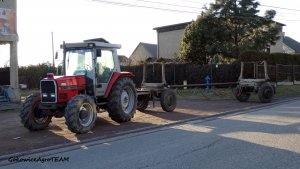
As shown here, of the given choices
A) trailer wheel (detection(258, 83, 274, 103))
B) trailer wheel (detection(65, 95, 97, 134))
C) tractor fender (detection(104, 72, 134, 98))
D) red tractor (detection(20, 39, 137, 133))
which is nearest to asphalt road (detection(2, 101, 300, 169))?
Result: trailer wheel (detection(65, 95, 97, 134))

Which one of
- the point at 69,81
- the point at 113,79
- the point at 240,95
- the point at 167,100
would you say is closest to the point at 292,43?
the point at 240,95

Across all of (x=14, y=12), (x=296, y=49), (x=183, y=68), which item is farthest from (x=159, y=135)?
(x=296, y=49)

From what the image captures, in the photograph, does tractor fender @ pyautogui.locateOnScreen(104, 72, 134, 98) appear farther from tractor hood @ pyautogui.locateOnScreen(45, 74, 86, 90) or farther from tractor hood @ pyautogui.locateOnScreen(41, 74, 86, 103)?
tractor hood @ pyautogui.locateOnScreen(41, 74, 86, 103)

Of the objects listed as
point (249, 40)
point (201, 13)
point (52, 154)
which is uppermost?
point (201, 13)

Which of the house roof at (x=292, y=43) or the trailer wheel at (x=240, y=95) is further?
the house roof at (x=292, y=43)

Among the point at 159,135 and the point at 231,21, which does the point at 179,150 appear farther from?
the point at 231,21

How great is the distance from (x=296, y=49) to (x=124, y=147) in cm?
6334

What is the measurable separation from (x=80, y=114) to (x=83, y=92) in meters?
1.39

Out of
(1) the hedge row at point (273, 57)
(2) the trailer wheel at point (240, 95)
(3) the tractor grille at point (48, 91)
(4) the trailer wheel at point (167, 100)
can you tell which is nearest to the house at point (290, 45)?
(1) the hedge row at point (273, 57)

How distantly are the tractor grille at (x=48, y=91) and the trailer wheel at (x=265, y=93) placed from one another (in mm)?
12087

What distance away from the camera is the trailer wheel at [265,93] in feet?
70.9

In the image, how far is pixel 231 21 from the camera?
36.5m

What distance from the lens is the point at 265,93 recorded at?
21.7 meters

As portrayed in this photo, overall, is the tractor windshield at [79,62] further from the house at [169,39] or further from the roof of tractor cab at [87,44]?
the house at [169,39]
